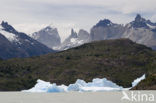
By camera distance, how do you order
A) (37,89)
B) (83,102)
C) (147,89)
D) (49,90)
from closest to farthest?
1. (83,102)
2. (49,90)
3. (37,89)
4. (147,89)

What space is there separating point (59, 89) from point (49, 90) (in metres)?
4.92

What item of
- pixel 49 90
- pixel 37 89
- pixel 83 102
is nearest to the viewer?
pixel 83 102

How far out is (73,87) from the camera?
544 feet

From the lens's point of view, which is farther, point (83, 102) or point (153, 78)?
point (153, 78)

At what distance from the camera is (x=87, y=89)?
162 m

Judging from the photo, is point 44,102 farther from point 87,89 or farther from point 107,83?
point 107,83

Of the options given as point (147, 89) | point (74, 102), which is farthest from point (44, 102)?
point (147, 89)

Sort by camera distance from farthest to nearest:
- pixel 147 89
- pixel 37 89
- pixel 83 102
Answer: pixel 147 89, pixel 37 89, pixel 83 102

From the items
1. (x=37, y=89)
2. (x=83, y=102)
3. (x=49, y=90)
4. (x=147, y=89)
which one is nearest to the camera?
(x=83, y=102)

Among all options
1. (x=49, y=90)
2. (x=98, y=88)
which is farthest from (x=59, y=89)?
(x=98, y=88)

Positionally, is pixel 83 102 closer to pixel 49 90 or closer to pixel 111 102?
pixel 111 102

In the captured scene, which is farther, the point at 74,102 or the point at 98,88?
the point at 98,88

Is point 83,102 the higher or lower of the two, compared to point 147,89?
lower

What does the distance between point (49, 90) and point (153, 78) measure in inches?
2309
